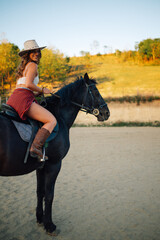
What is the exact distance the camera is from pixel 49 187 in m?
3.16

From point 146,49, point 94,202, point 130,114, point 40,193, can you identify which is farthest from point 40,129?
point 146,49

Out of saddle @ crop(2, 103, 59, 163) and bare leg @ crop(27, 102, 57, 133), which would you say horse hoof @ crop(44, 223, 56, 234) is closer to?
saddle @ crop(2, 103, 59, 163)

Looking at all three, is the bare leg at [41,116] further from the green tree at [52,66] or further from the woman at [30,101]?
the green tree at [52,66]

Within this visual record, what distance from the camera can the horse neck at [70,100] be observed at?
334 cm

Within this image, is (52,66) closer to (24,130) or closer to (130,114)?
(130,114)

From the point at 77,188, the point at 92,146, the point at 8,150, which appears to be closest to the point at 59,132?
the point at 8,150

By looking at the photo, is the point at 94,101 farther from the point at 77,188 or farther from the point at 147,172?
the point at 147,172

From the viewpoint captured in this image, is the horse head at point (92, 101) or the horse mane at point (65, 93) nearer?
the horse mane at point (65, 93)

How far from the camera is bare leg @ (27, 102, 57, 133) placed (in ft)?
8.71

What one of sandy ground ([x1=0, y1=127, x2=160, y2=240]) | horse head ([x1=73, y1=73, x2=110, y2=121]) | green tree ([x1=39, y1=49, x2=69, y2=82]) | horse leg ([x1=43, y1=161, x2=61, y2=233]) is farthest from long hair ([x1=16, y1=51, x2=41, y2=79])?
green tree ([x1=39, y1=49, x2=69, y2=82])

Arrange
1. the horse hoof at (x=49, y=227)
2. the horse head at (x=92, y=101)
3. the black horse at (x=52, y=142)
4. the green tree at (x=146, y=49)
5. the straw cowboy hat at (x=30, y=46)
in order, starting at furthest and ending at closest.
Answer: the green tree at (x=146, y=49)
the horse head at (x=92, y=101)
the horse hoof at (x=49, y=227)
the straw cowboy hat at (x=30, y=46)
the black horse at (x=52, y=142)

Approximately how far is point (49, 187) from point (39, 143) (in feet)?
3.23

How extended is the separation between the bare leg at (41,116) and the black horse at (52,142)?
0.98ft

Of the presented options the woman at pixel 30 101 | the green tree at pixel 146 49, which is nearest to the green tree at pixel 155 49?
the green tree at pixel 146 49
